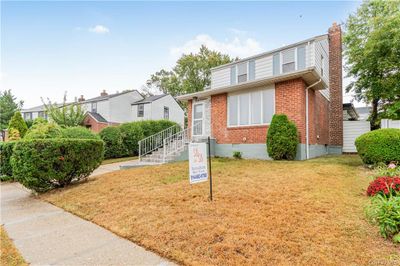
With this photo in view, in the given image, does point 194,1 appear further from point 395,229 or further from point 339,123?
point 339,123

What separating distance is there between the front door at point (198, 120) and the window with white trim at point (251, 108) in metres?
2.12

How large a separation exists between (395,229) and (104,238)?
12.7 ft

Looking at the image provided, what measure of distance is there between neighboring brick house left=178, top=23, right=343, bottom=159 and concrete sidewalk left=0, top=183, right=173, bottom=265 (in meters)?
8.08

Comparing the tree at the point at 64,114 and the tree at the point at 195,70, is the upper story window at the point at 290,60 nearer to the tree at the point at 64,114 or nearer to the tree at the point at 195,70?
the tree at the point at 64,114

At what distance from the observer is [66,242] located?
3.25 meters

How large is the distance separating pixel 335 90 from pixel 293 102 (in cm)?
691

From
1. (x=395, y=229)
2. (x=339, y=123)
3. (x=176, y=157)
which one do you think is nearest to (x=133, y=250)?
(x=395, y=229)

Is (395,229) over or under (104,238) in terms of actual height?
over

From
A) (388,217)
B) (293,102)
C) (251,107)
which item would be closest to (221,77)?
(251,107)

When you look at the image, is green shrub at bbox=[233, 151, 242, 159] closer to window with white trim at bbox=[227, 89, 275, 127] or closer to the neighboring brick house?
the neighboring brick house

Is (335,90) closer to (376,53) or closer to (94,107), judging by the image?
(376,53)

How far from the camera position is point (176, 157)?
11.1 metres

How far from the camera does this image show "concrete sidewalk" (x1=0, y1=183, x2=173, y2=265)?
270cm

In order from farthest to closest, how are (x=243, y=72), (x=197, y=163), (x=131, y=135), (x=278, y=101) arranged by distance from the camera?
(x=131, y=135) < (x=243, y=72) < (x=278, y=101) < (x=197, y=163)
